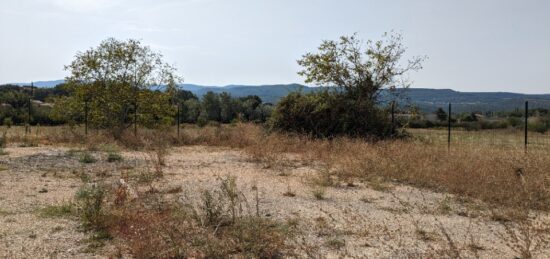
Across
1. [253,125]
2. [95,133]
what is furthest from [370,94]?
[95,133]

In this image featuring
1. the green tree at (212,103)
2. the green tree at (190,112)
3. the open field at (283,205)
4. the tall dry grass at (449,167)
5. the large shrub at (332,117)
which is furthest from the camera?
the green tree at (212,103)

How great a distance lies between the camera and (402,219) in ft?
20.1

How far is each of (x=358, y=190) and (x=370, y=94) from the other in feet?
37.6

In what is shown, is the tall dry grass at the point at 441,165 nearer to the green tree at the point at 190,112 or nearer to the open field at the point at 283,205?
the open field at the point at 283,205

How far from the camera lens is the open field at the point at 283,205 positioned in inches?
186

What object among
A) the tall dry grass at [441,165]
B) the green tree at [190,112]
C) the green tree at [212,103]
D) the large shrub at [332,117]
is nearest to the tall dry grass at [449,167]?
the tall dry grass at [441,165]

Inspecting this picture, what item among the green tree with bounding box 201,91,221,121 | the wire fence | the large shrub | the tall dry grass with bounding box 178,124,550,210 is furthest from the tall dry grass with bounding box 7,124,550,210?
the green tree with bounding box 201,91,221,121

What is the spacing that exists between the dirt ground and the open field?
0.02 m

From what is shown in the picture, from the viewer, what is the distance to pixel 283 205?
6824 millimetres

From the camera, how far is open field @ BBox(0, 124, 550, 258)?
186 inches

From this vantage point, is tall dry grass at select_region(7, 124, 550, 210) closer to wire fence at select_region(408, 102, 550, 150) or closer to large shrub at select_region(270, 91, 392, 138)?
large shrub at select_region(270, 91, 392, 138)

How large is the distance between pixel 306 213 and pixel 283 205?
22.8 inches

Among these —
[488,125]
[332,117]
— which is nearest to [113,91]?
[332,117]

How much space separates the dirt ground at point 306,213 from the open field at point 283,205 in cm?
2
